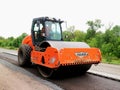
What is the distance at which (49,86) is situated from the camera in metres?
8.27

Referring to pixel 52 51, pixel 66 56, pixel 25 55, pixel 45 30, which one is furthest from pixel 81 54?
pixel 25 55

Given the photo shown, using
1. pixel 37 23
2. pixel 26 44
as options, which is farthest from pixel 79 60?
pixel 26 44

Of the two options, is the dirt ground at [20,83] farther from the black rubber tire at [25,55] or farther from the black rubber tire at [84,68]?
the black rubber tire at [84,68]

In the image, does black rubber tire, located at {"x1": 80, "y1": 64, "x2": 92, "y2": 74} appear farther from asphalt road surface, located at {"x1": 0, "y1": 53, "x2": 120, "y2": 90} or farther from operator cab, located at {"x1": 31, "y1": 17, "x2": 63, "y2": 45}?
operator cab, located at {"x1": 31, "y1": 17, "x2": 63, "y2": 45}

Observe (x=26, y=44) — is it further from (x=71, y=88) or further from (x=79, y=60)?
(x=71, y=88)

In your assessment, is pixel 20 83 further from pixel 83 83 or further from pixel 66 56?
pixel 83 83

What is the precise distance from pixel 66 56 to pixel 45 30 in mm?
2692

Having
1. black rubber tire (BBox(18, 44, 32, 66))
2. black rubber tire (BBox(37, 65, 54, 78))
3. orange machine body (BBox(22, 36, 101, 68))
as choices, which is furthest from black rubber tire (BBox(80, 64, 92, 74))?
black rubber tire (BBox(18, 44, 32, 66))

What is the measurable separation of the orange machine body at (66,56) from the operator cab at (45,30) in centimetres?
128

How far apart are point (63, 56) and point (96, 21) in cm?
4480

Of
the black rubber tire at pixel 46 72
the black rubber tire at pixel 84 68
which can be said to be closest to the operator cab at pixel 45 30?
the black rubber tire at pixel 46 72

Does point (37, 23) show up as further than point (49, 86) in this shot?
Yes

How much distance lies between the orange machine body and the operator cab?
4.20ft

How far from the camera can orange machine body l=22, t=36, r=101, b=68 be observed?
891 cm
